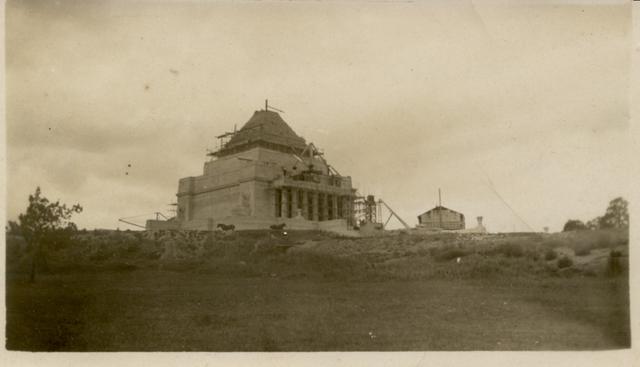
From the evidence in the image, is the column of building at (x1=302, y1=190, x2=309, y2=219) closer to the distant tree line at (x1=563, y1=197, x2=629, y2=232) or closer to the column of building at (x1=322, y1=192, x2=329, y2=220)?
the column of building at (x1=322, y1=192, x2=329, y2=220)

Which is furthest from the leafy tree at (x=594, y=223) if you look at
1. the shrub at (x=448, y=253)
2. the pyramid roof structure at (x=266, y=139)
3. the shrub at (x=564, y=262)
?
the pyramid roof structure at (x=266, y=139)

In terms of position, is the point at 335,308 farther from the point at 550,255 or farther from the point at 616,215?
the point at 616,215

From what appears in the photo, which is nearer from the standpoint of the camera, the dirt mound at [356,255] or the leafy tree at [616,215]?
the leafy tree at [616,215]

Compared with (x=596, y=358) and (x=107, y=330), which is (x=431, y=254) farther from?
(x=107, y=330)

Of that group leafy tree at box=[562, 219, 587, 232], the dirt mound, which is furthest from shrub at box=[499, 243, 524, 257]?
leafy tree at box=[562, 219, 587, 232]

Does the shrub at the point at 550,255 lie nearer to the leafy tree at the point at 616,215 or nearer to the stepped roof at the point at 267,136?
the leafy tree at the point at 616,215

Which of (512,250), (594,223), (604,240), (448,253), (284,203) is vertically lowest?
(448,253)

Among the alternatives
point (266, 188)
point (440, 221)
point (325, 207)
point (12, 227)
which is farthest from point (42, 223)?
point (325, 207)
